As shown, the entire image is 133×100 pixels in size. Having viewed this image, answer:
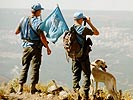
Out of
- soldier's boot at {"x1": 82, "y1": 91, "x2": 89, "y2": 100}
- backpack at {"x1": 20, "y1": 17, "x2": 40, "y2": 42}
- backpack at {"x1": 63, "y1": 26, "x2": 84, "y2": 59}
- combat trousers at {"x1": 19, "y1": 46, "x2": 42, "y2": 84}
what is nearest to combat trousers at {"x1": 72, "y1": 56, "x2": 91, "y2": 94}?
soldier's boot at {"x1": 82, "y1": 91, "x2": 89, "y2": 100}

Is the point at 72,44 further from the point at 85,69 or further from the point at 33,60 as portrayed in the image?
the point at 33,60

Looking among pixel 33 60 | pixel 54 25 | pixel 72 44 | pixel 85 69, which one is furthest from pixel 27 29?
pixel 85 69

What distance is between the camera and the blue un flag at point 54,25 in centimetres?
1138

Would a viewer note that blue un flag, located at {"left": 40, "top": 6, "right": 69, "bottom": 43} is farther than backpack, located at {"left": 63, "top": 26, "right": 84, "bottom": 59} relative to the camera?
Yes

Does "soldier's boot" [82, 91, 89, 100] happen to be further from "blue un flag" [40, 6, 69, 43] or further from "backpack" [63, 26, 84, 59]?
"blue un flag" [40, 6, 69, 43]

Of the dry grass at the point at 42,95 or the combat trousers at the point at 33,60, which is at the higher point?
the combat trousers at the point at 33,60

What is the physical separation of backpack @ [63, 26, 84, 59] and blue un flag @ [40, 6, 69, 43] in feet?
1.42

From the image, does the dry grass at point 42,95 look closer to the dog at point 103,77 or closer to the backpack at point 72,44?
the dog at point 103,77

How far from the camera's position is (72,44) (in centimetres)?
1085

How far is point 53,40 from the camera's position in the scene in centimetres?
1145

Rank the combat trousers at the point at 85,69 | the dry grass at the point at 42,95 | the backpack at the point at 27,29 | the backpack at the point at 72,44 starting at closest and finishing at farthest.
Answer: the backpack at the point at 72,44 < the combat trousers at the point at 85,69 < the backpack at the point at 27,29 < the dry grass at the point at 42,95

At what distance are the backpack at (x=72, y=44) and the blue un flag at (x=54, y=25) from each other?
1.42ft

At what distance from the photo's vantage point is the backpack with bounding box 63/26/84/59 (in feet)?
35.4

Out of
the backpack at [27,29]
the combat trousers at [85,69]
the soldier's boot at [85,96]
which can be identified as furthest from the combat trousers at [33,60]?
the soldier's boot at [85,96]
